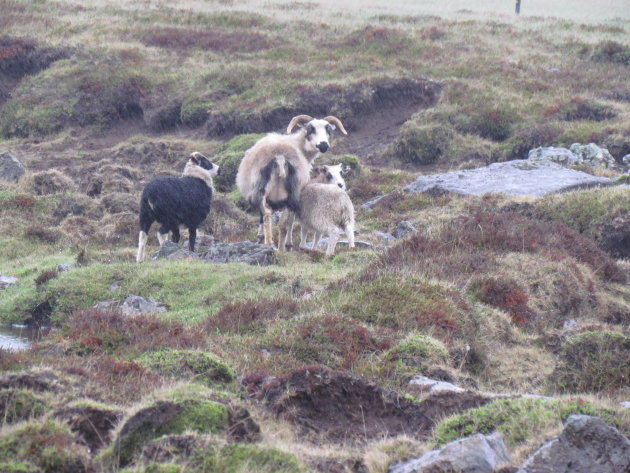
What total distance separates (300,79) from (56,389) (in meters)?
26.1

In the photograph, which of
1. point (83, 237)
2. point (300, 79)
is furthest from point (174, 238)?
point (300, 79)

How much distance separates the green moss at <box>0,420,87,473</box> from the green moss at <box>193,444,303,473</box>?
870mm

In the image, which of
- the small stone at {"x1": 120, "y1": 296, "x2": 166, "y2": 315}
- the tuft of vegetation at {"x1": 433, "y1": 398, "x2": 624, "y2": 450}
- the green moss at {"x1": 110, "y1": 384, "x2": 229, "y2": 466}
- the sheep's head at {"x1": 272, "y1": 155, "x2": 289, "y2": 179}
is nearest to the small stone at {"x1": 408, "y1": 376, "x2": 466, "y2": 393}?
the tuft of vegetation at {"x1": 433, "y1": 398, "x2": 624, "y2": 450}

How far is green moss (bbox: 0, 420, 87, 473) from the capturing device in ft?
18.7

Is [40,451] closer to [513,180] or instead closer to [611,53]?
[513,180]

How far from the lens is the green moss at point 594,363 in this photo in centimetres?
973

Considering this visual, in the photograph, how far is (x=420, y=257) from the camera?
1450 centimetres

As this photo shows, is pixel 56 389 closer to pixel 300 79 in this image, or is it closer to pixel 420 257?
pixel 420 257

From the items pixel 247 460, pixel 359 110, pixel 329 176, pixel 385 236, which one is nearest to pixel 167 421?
pixel 247 460

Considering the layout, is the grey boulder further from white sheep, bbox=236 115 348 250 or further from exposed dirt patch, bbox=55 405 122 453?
exposed dirt patch, bbox=55 405 122 453

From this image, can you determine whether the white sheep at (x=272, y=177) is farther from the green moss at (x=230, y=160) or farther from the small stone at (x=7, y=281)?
the green moss at (x=230, y=160)

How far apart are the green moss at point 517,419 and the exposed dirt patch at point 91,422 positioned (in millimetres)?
2649

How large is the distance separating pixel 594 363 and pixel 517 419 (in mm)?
3167

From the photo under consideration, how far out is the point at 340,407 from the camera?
8.22 meters
